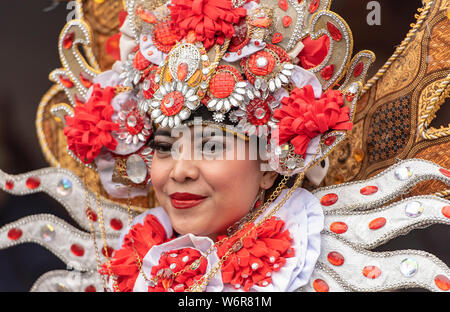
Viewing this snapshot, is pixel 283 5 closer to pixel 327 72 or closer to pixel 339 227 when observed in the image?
pixel 327 72

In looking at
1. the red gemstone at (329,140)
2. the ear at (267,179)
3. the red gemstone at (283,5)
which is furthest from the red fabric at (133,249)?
the red gemstone at (283,5)

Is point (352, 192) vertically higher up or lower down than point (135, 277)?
higher up

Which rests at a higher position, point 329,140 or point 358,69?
point 358,69

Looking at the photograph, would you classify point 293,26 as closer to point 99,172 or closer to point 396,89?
point 396,89

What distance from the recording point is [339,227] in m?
1.87

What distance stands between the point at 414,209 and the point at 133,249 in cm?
106

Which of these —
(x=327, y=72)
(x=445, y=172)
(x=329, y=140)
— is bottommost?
(x=445, y=172)

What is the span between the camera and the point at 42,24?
252 centimetres

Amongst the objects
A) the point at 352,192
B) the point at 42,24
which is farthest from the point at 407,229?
the point at 42,24

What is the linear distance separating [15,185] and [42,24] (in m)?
0.80

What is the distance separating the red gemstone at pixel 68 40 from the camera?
2302mm

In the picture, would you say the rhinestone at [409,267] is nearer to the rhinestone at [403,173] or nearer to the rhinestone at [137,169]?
the rhinestone at [403,173]

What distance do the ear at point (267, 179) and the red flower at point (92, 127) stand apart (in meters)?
0.63

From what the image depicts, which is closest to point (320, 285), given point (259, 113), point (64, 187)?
point (259, 113)
